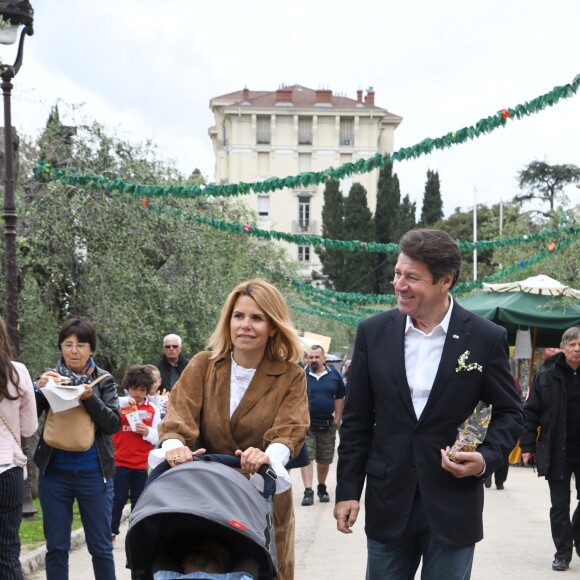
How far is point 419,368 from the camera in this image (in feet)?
15.9

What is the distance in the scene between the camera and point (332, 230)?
293ft

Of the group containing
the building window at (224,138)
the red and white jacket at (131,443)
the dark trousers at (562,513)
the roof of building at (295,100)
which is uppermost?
the roof of building at (295,100)

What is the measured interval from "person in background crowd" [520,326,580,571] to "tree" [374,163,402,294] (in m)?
75.4

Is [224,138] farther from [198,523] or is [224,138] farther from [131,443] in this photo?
A: [198,523]

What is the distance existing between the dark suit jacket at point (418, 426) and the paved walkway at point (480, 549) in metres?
4.50

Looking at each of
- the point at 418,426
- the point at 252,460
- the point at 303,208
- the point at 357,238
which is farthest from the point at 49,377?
the point at 303,208

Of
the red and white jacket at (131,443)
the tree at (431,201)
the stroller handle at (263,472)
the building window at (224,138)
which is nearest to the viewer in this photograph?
the stroller handle at (263,472)

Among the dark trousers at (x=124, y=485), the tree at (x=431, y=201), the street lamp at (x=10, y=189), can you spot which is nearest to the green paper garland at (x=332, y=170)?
the street lamp at (x=10, y=189)

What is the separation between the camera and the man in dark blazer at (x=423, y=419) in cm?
471

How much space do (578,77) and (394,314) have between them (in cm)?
835

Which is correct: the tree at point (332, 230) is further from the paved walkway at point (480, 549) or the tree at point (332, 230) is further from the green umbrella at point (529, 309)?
the paved walkway at point (480, 549)

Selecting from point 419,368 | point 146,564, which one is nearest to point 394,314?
point 419,368

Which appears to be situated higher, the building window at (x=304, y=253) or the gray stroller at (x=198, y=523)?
the gray stroller at (x=198, y=523)

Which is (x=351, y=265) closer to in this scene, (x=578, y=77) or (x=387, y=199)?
(x=387, y=199)
